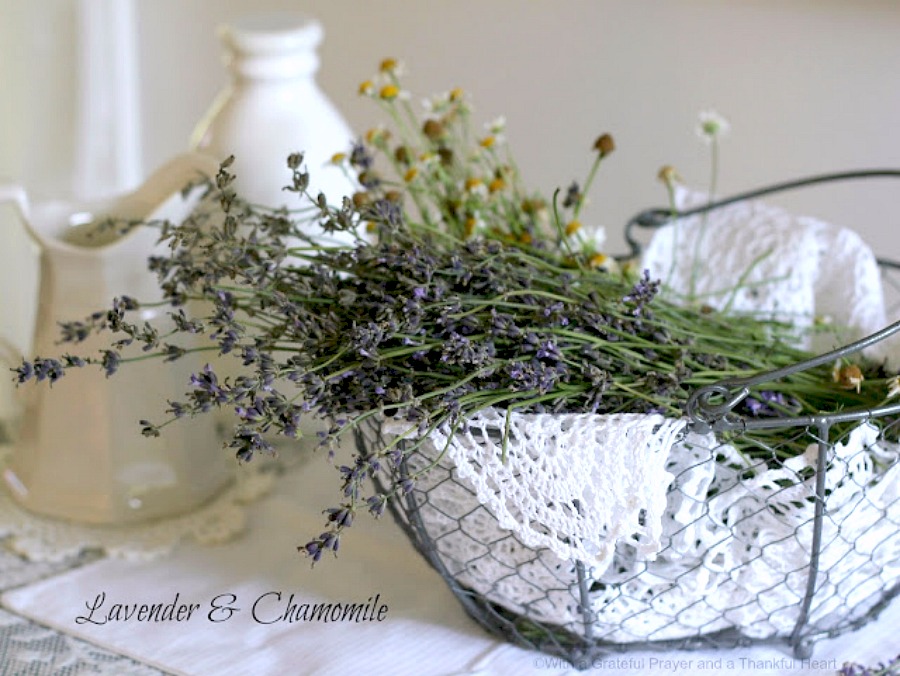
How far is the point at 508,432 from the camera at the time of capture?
47 cm

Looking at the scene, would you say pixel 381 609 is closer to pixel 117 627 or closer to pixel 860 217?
pixel 117 627

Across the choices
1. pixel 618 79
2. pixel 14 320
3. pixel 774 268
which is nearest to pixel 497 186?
pixel 774 268

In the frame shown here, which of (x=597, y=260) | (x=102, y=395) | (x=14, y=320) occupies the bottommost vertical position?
(x=14, y=320)

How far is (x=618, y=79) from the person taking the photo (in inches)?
35.5

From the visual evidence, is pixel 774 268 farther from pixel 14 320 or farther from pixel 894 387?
pixel 14 320

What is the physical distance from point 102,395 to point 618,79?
48 centimetres

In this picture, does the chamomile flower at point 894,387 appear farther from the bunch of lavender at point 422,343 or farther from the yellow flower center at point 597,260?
the yellow flower center at point 597,260

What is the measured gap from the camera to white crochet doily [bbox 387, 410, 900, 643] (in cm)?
47

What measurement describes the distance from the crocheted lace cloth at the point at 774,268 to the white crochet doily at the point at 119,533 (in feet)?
1.06

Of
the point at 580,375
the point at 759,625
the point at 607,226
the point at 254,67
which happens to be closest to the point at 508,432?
the point at 580,375

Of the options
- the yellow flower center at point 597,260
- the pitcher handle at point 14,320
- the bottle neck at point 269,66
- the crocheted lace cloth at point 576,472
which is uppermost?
the bottle neck at point 269,66

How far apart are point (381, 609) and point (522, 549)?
128mm

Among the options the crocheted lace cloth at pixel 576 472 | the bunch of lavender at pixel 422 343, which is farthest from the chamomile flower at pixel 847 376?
the crocheted lace cloth at pixel 576 472

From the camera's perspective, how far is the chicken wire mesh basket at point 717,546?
50 centimetres
